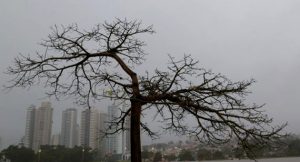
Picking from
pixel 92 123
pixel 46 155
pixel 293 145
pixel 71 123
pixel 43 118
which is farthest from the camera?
pixel 46 155

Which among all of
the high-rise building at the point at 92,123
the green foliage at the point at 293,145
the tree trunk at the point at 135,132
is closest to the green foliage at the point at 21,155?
the high-rise building at the point at 92,123

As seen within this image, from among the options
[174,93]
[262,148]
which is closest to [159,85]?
[174,93]

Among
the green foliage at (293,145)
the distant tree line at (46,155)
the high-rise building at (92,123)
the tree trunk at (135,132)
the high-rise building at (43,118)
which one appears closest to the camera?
the tree trunk at (135,132)

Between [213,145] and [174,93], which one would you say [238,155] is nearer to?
[213,145]

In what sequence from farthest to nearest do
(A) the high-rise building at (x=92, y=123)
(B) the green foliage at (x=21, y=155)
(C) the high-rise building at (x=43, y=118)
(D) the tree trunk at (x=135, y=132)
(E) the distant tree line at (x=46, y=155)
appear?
1. (B) the green foliage at (x=21, y=155)
2. (E) the distant tree line at (x=46, y=155)
3. (C) the high-rise building at (x=43, y=118)
4. (A) the high-rise building at (x=92, y=123)
5. (D) the tree trunk at (x=135, y=132)

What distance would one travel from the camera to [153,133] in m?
5.28

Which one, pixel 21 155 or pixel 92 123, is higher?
pixel 21 155

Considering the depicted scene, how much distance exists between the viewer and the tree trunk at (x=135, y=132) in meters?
4.13

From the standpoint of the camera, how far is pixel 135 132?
4.19 metres

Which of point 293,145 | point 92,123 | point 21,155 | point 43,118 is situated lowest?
point 293,145

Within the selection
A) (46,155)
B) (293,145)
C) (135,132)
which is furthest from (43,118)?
(46,155)

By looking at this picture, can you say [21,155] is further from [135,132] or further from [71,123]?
[135,132]

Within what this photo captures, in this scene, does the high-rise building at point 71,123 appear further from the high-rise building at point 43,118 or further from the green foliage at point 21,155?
the green foliage at point 21,155

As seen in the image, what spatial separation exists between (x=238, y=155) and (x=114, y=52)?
199 cm
